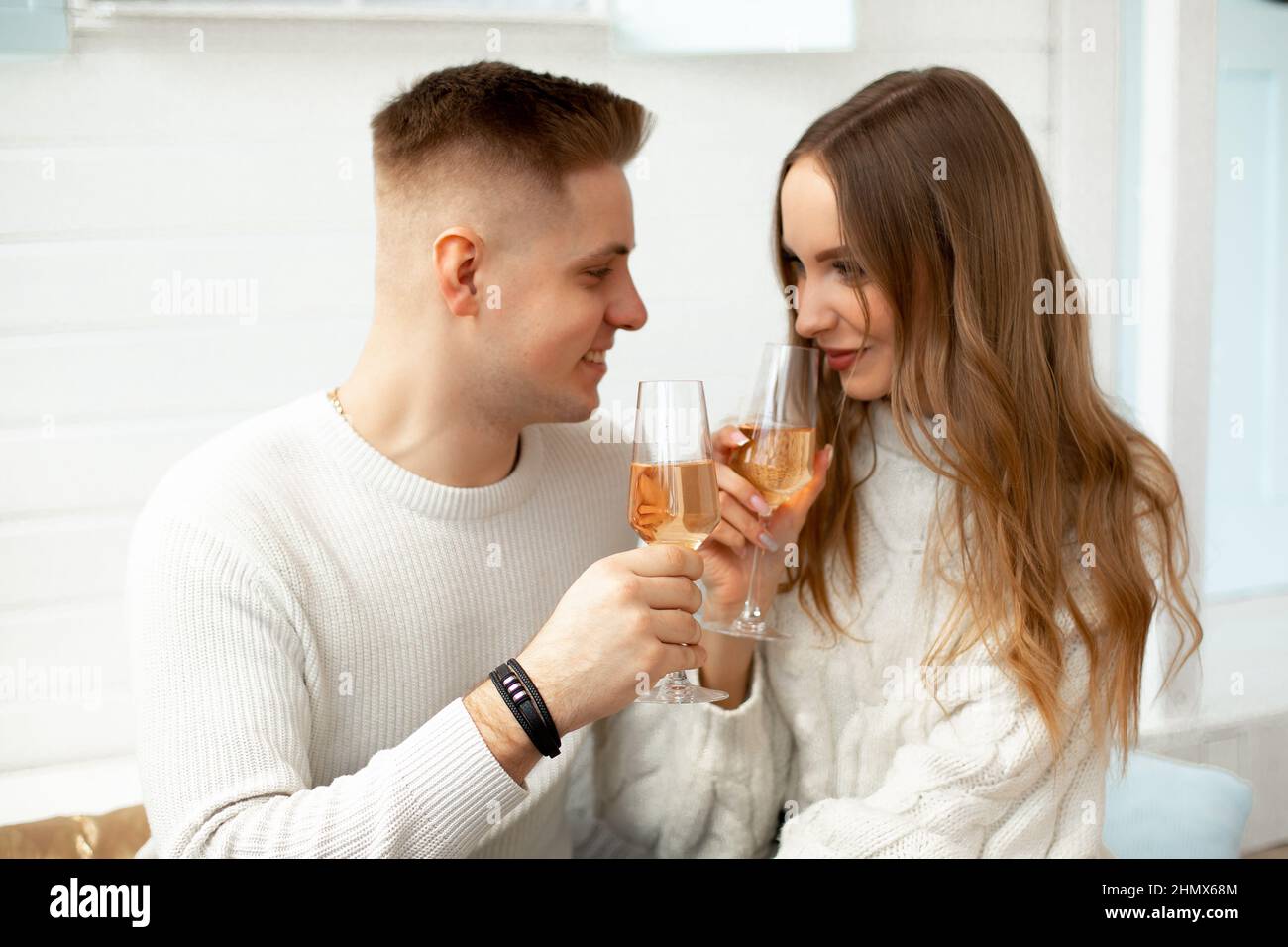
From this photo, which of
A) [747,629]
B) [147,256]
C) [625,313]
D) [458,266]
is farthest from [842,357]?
[147,256]

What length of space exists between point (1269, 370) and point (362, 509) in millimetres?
2109

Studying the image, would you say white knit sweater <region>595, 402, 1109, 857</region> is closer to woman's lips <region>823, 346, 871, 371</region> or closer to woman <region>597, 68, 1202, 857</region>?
woman <region>597, 68, 1202, 857</region>

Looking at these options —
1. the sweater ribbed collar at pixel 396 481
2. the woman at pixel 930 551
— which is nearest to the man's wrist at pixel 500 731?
the sweater ribbed collar at pixel 396 481

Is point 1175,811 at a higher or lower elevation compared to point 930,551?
lower

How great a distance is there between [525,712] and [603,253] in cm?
66

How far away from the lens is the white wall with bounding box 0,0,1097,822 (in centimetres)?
206

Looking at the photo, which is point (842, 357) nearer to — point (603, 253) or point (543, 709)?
point (603, 253)

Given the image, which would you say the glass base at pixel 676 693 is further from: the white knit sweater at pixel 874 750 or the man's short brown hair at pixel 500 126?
the man's short brown hair at pixel 500 126

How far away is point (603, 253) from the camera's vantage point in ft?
5.18

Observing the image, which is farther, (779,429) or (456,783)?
(779,429)

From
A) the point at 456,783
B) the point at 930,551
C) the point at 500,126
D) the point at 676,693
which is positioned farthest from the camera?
the point at 930,551

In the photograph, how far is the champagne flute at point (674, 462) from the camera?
1297mm

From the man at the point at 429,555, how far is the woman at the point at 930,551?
0.27 meters

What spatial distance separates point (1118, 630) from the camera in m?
1.59
